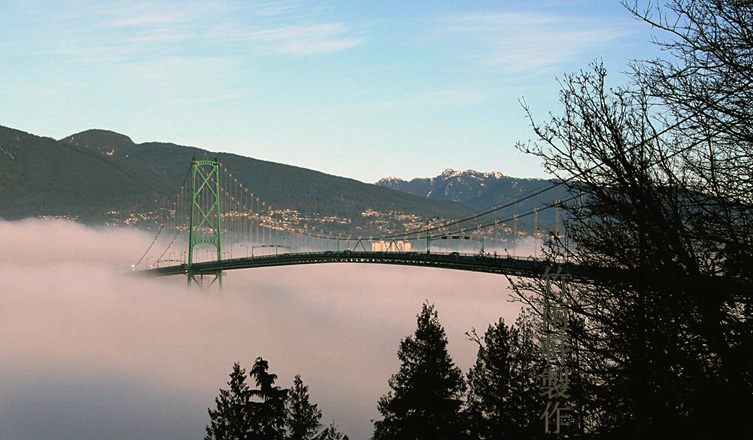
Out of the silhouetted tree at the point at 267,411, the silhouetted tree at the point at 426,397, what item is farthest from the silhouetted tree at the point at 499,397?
the silhouetted tree at the point at 267,411

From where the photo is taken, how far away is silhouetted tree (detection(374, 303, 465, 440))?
20.1 m

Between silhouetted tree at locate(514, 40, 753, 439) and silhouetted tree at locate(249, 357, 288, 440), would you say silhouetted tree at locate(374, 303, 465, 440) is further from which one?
silhouetted tree at locate(514, 40, 753, 439)

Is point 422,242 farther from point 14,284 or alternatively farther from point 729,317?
point 729,317

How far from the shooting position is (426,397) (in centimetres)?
2061

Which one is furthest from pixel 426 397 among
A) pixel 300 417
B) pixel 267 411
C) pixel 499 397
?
pixel 300 417

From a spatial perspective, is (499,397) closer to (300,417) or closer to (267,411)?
(267,411)

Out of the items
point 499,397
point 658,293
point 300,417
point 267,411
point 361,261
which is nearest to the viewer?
point 658,293

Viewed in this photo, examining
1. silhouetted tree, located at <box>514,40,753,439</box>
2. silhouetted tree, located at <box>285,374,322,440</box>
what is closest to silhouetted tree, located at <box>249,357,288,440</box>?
silhouetted tree, located at <box>285,374,322,440</box>

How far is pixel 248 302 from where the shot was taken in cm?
11294

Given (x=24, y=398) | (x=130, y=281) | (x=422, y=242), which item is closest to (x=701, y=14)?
(x=24, y=398)

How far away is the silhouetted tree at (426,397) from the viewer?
20.1m

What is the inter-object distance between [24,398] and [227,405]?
218 feet

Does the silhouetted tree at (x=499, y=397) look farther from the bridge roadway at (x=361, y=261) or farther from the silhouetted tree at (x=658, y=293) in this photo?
the bridge roadway at (x=361, y=261)

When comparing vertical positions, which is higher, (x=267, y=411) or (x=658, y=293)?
(x=658, y=293)
